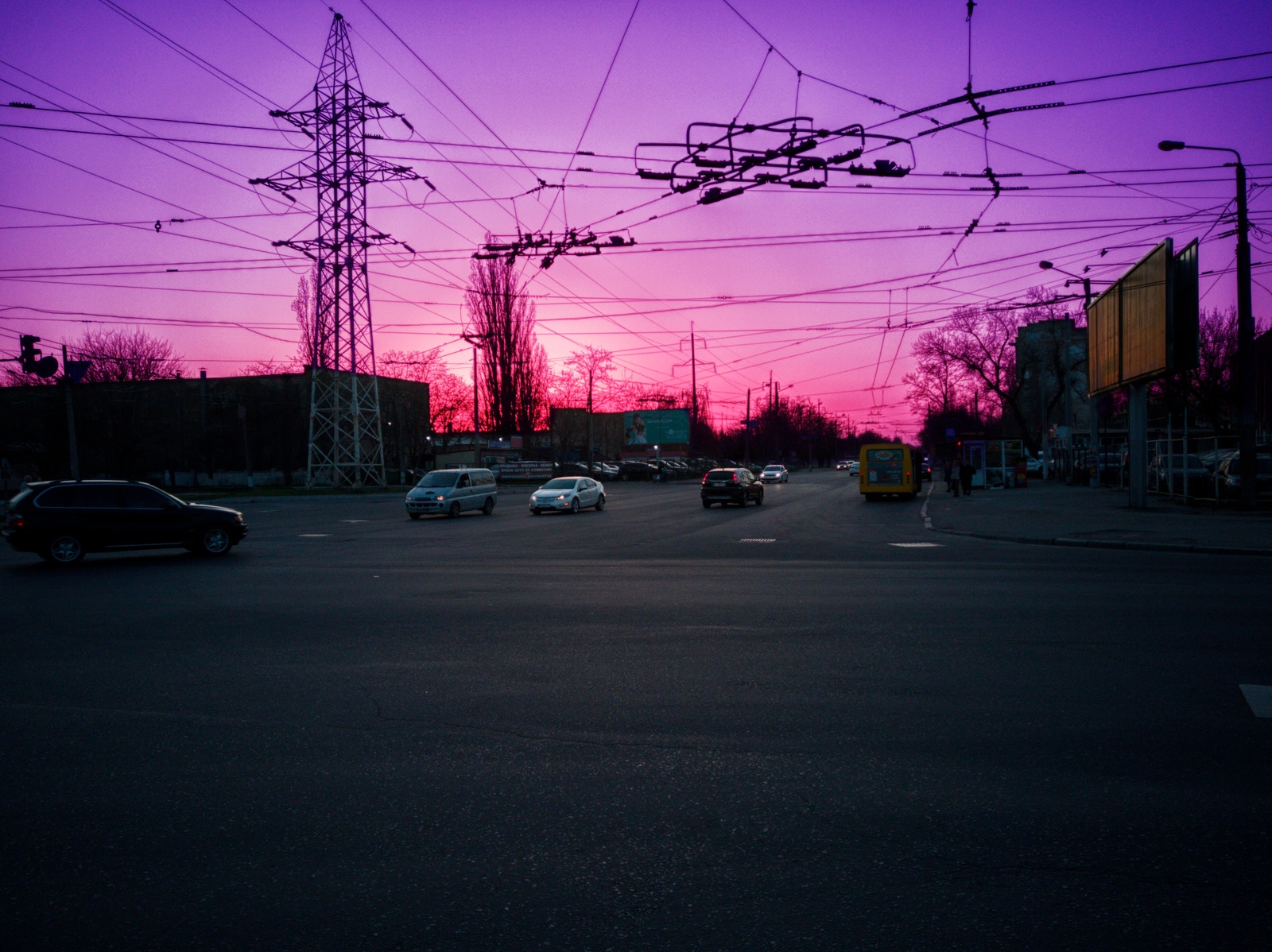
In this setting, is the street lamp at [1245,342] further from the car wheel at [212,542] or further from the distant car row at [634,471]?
the distant car row at [634,471]

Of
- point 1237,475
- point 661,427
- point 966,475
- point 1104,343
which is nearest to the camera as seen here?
point 1237,475

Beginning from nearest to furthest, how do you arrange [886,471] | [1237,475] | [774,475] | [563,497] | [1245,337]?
[1245,337], [1237,475], [563,497], [886,471], [774,475]

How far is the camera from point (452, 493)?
3222 centimetres

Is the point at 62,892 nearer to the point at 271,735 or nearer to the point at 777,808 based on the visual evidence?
the point at 271,735

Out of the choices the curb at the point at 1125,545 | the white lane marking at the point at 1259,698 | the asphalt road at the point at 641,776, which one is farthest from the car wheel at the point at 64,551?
the curb at the point at 1125,545

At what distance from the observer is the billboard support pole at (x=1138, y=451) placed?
2756 centimetres

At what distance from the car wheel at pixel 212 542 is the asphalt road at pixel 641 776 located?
25.3ft

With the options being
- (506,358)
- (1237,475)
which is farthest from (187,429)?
(1237,475)

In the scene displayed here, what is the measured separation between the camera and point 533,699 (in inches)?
254

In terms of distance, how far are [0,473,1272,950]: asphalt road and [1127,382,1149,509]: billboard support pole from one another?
18.5 m

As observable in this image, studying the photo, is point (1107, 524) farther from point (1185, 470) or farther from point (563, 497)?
point (563, 497)

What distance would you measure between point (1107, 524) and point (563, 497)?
18558 millimetres

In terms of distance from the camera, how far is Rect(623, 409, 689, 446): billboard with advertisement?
100 meters

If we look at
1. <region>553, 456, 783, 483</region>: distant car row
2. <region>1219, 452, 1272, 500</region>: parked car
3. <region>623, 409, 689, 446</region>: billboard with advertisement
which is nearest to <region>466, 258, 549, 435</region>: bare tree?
<region>553, 456, 783, 483</region>: distant car row
